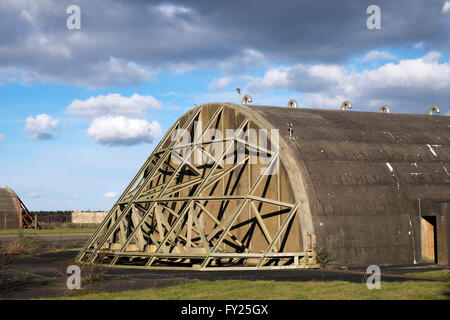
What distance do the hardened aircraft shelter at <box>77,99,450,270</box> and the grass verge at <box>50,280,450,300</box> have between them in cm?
578

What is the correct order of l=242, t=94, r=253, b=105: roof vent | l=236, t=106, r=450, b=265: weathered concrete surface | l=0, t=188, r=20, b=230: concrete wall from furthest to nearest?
1. l=0, t=188, r=20, b=230: concrete wall
2. l=242, t=94, r=253, b=105: roof vent
3. l=236, t=106, r=450, b=265: weathered concrete surface

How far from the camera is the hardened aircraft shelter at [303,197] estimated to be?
24469 mm

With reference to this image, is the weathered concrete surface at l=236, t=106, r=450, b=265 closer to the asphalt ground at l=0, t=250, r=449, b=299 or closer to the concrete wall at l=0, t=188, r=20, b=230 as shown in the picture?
the asphalt ground at l=0, t=250, r=449, b=299

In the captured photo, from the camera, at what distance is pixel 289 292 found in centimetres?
1581

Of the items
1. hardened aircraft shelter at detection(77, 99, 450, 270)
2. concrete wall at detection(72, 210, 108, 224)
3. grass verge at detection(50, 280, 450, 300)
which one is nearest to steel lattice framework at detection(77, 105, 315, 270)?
hardened aircraft shelter at detection(77, 99, 450, 270)

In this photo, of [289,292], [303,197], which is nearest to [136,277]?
[289,292]

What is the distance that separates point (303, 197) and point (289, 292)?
9319 mm

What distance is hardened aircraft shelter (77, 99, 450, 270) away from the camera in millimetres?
24469

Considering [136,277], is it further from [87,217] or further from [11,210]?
[87,217]

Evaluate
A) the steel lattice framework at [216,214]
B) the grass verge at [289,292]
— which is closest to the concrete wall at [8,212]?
the steel lattice framework at [216,214]

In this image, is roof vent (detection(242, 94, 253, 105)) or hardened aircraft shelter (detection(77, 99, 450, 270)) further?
roof vent (detection(242, 94, 253, 105))
